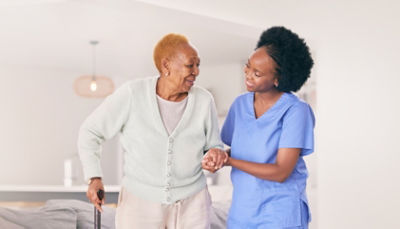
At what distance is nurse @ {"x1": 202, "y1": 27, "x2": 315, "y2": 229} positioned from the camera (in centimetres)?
165

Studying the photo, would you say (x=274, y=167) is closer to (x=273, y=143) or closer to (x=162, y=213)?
(x=273, y=143)

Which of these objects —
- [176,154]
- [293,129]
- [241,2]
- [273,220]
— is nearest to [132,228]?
[176,154]

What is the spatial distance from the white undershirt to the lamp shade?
4613 mm

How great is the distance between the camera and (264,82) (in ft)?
5.64

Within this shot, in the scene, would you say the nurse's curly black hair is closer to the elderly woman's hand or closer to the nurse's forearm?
the nurse's forearm

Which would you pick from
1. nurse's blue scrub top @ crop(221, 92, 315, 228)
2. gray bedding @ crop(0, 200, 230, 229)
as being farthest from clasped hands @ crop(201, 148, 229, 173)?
gray bedding @ crop(0, 200, 230, 229)

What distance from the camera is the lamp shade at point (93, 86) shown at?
6297 mm

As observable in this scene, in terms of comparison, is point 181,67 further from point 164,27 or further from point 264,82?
point 164,27

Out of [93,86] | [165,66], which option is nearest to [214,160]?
[165,66]

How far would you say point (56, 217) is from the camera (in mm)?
2531

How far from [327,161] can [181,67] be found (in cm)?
272

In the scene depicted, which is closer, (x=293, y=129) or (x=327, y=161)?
(x=293, y=129)

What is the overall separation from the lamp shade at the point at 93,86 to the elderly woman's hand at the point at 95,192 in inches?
182

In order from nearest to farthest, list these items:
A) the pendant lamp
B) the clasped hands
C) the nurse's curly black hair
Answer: the clasped hands
the nurse's curly black hair
the pendant lamp
